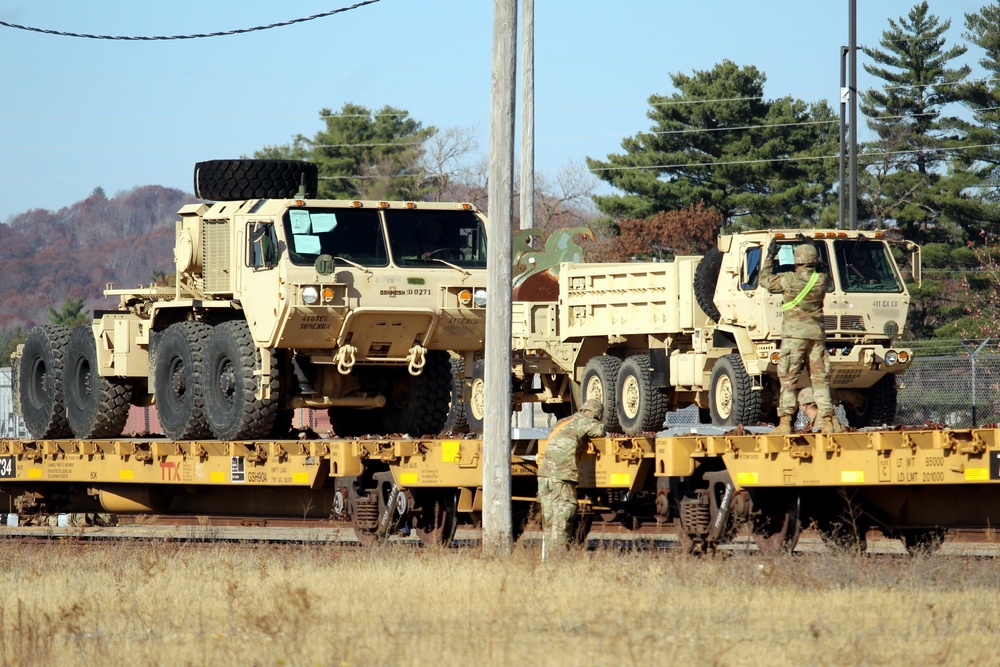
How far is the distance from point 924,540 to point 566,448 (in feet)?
10.5

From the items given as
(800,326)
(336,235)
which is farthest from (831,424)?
(336,235)

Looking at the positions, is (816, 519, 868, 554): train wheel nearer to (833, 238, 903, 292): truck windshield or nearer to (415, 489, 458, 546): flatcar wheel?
(415, 489, 458, 546): flatcar wheel

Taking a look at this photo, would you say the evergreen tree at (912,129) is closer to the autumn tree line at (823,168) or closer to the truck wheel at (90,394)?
the autumn tree line at (823,168)

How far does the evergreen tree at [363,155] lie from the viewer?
63812mm

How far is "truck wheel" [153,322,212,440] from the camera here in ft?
53.2

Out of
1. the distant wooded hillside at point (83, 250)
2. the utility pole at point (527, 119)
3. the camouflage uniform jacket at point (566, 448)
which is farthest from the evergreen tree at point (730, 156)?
the distant wooded hillside at point (83, 250)

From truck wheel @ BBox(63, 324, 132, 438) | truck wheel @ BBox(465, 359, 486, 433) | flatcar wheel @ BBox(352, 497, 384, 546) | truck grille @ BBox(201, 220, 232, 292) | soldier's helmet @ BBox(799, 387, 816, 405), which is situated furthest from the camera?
truck wheel @ BBox(465, 359, 486, 433)

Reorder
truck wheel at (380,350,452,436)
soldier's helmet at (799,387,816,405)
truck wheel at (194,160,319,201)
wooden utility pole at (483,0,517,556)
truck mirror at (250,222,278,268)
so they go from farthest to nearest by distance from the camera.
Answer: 1. truck wheel at (194,160,319,201)
2. truck wheel at (380,350,452,436)
3. truck mirror at (250,222,278,268)
4. soldier's helmet at (799,387,816,405)
5. wooden utility pole at (483,0,517,556)

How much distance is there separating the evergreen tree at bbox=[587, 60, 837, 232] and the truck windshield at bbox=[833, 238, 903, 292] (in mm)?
30387

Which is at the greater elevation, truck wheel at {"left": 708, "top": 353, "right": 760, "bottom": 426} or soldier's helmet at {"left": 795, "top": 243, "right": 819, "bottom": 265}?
soldier's helmet at {"left": 795, "top": 243, "right": 819, "bottom": 265}

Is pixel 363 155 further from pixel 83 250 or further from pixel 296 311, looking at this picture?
pixel 83 250

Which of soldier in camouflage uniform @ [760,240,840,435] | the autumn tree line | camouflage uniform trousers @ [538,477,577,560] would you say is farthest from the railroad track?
the autumn tree line

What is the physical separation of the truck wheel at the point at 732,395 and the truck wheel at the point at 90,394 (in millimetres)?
7180

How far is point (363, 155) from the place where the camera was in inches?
2562
